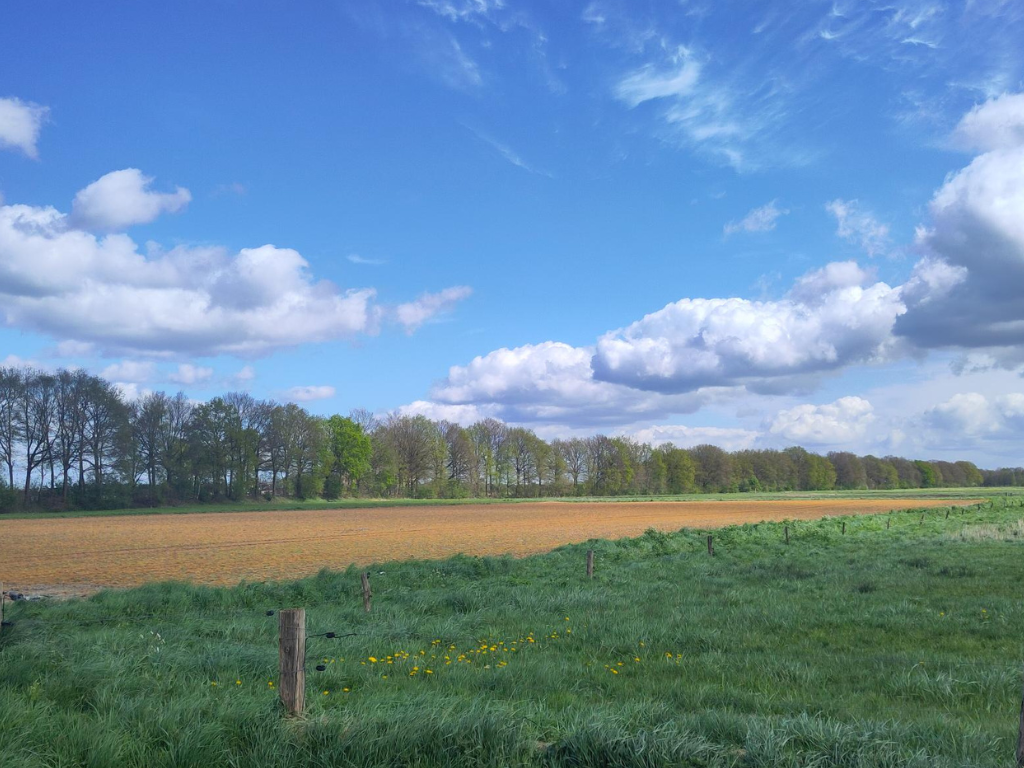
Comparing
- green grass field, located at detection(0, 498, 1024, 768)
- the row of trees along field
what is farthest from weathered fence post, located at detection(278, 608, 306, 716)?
the row of trees along field

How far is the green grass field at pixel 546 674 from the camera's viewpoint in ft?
17.6

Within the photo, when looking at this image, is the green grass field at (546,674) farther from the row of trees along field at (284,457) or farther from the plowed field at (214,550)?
the row of trees along field at (284,457)

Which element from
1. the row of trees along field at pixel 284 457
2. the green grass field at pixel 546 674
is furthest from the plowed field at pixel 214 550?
the row of trees along field at pixel 284 457

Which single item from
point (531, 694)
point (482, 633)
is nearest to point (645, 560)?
point (482, 633)

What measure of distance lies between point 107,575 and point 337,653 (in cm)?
2099

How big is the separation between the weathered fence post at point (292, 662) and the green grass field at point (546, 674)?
16 centimetres

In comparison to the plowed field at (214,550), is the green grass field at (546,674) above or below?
above

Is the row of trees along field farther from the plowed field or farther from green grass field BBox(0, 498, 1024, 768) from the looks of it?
green grass field BBox(0, 498, 1024, 768)

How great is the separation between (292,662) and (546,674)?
346 centimetres

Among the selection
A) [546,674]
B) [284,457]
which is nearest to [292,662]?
[546,674]

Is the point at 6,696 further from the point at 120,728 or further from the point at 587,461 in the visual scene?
the point at 587,461

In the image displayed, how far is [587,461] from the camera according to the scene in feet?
578

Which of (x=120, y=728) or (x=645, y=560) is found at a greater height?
(x=120, y=728)

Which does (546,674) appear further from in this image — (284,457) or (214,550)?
(284,457)
